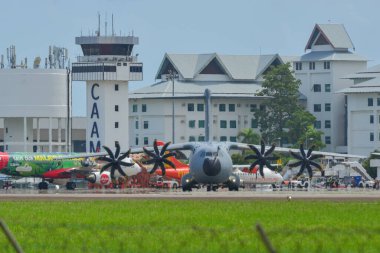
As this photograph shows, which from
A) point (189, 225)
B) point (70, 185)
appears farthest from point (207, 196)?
point (70, 185)

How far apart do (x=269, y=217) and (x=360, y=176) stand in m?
110

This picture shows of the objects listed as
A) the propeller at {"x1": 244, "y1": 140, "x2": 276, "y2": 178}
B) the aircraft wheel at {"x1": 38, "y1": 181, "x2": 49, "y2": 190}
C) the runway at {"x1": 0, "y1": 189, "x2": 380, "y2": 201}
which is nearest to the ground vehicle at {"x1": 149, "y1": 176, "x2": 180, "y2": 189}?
the aircraft wheel at {"x1": 38, "y1": 181, "x2": 49, "y2": 190}

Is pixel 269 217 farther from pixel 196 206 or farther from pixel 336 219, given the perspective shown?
pixel 196 206

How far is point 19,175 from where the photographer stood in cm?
15500

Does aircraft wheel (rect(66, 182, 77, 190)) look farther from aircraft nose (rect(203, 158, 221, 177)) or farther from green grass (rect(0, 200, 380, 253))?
green grass (rect(0, 200, 380, 253))

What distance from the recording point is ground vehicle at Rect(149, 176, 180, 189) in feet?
500

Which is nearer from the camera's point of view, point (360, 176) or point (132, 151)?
point (132, 151)

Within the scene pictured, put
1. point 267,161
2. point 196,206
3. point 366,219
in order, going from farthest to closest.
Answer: point 267,161, point 196,206, point 366,219

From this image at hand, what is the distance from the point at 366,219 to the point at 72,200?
32.6m

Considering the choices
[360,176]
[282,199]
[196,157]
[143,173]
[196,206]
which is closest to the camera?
[196,206]

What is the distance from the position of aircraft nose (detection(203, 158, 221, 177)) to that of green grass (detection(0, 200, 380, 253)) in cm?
2380

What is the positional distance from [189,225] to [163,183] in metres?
96.8

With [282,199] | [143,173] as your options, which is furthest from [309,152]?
[282,199]

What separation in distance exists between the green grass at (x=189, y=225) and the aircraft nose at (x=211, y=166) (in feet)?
78.1
